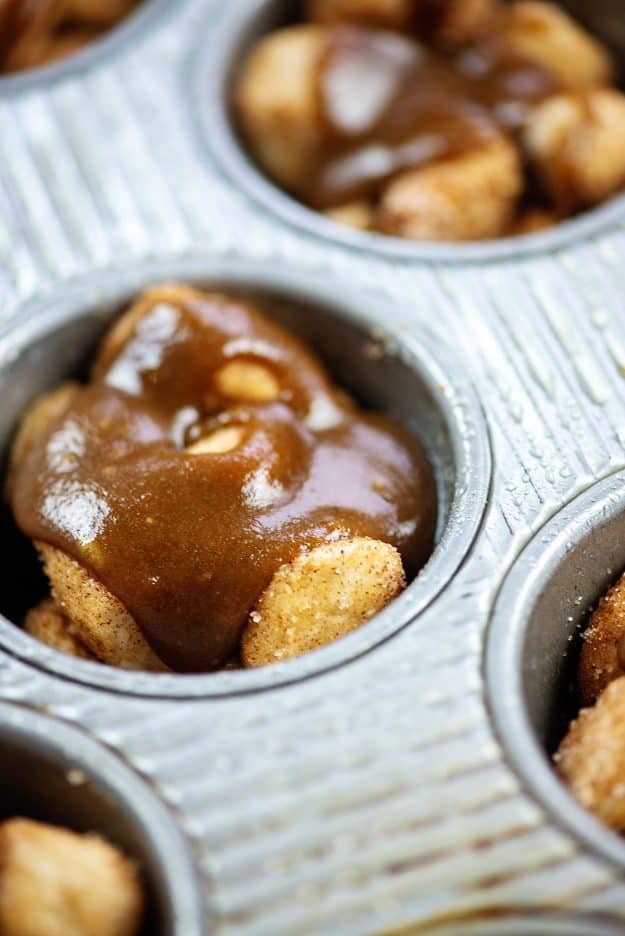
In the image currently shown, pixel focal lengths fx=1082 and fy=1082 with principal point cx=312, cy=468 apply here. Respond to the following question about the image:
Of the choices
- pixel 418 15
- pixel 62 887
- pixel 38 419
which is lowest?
pixel 62 887

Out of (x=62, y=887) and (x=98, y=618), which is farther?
(x=98, y=618)

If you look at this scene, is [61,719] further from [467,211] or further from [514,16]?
[514,16]

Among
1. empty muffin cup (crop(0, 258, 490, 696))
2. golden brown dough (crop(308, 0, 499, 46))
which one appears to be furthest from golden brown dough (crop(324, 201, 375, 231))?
golden brown dough (crop(308, 0, 499, 46))

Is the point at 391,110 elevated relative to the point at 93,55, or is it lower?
lower

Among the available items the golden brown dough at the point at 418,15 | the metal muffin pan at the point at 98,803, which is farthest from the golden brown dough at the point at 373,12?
the metal muffin pan at the point at 98,803

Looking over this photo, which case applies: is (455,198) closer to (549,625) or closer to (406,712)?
(549,625)

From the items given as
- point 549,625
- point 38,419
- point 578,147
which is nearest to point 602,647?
point 549,625

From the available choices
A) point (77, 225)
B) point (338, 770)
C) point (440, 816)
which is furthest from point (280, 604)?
point (77, 225)
